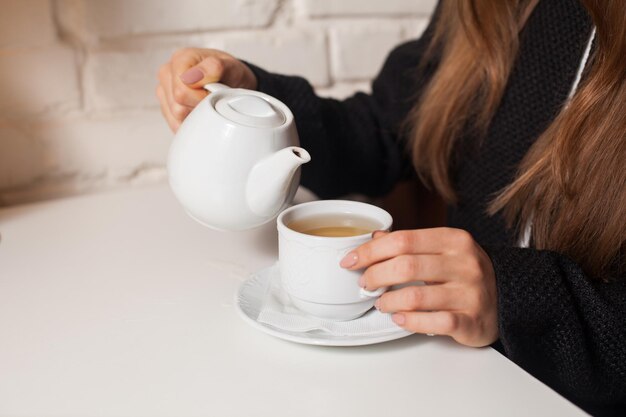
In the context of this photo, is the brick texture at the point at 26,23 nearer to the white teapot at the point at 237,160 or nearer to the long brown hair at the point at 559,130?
the white teapot at the point at 237,160

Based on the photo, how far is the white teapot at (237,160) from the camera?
55 centimetres

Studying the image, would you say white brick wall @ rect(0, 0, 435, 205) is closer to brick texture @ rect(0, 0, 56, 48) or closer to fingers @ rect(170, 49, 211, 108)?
brick texture @ rect(0, 0, 56, 48)

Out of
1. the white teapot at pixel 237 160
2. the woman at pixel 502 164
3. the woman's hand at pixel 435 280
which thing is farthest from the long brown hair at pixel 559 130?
the white teapot at pixel 237 160

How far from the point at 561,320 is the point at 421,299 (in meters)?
0.12

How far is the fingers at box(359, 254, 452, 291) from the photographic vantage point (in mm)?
499

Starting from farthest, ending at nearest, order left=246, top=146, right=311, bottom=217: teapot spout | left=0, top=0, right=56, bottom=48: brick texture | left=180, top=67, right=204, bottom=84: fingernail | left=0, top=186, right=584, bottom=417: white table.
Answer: left=0, top=0, right=56, bottom=48: brick texture → left=180, top=67, right=204, bottom=84: fingernail → left=246, top=146, right=311, bottom=217: teapot spout → left=0, top=186, right=584, bottom=417: white table

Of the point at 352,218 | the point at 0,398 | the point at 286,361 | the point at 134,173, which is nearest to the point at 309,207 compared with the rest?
the point at 352,218

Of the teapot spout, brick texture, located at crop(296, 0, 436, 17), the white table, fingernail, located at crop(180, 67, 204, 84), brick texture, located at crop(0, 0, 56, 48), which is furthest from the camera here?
brick texture, located at crop(296, 0, 436, 17)

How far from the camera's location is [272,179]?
554mm

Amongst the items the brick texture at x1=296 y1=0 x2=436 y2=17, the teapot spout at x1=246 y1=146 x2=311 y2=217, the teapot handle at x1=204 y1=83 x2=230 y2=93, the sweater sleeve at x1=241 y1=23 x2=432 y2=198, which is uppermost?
the teapot handle at x1=204 y1=83 x2=230 y2=93

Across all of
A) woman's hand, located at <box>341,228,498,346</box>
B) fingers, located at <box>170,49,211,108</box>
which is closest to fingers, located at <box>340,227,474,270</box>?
woman's hand, located at <box>341,228,498,346</box>

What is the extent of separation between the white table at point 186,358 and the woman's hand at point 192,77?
148mm

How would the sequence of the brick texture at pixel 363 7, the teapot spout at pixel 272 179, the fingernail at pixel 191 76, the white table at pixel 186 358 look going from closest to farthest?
the white table at pixel 186 358, the teapot spout at pixel 272 179, the fingernail at pixel 191 76, the brick texture at pixel 363 7

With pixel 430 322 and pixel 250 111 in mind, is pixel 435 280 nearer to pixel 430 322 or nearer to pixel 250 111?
pixel 430 322
